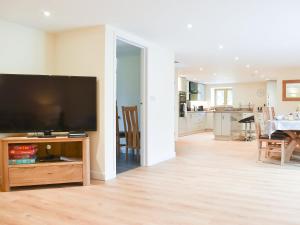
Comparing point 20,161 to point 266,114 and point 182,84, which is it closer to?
point 266,114

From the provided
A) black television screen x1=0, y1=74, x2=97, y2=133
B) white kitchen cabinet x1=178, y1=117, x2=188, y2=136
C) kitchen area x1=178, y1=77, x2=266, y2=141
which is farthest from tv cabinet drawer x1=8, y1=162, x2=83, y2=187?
white kitchen cabinet x1=178, y1=117, x2=188, y2=136

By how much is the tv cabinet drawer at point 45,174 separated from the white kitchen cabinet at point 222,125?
6.01m

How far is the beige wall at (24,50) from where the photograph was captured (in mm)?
3832

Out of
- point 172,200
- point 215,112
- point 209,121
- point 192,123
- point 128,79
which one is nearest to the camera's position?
point 172,200

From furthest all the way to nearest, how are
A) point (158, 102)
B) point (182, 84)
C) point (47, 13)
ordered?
point (182, 84)
point (158, 102)
point (47, 13)

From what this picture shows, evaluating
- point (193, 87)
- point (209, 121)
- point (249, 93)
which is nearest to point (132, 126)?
point (193, 87)

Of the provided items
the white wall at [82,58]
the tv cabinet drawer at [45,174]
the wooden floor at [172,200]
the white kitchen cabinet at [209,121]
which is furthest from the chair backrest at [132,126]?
the white kitchen cabinet at [209,121]

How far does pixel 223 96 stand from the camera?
42.4ft

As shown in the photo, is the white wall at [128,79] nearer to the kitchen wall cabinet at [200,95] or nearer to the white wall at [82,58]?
the white wall at [82,58]

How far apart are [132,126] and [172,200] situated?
244 cm

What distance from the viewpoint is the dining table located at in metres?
5.04

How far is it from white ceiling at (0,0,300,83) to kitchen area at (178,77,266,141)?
2811mm

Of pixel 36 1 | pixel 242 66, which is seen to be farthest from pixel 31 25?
pixel 242 66

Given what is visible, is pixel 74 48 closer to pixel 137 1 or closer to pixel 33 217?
pixel 137 1
